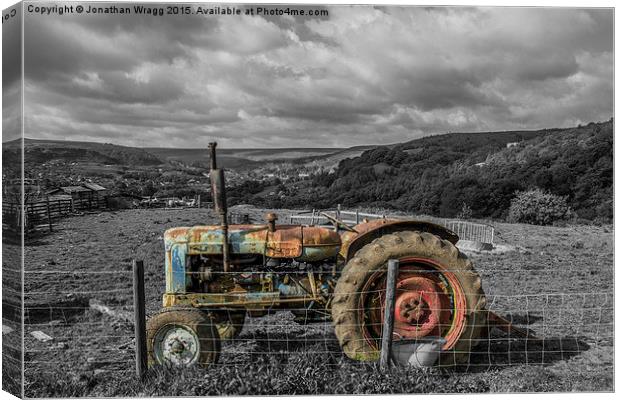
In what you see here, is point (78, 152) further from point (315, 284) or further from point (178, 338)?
point (315, 284)

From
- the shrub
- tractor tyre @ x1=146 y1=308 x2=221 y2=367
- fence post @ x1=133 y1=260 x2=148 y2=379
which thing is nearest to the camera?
fence post @ x1=133 y1=260 x2=148 y2=379

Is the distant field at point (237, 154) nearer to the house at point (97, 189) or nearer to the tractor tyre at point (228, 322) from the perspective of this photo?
the house at point (97, 189)

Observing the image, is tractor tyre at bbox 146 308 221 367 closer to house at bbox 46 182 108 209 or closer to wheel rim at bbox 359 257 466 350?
wheel rim at bbox 359 257 466 350

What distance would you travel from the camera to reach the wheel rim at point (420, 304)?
5.85 meters

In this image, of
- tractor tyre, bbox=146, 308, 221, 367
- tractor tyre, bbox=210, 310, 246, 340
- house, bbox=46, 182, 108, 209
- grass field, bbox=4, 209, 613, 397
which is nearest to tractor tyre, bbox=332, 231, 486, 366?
grass field, bbox=4, 209, 613, 397

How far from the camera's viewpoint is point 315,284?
6.12 meters

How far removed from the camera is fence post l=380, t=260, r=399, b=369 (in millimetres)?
5465

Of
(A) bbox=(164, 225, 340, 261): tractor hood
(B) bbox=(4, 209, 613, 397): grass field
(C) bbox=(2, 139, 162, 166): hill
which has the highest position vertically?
(C) bbox=(2, 139, 162, 166): hill

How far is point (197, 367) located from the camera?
5.73 m

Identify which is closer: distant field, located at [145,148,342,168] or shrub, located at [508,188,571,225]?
distant field, located at [145,148,342,168]

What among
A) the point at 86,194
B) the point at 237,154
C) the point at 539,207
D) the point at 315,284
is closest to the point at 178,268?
the point at 315,284

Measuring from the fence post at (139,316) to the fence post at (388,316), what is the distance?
2.02 m

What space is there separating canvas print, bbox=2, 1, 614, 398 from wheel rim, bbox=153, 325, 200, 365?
0.01m

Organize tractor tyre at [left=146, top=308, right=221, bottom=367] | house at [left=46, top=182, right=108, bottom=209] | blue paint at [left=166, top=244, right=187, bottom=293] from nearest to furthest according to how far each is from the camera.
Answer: tractor tyre at [left=146, top=308, right=221, bottom=367]
blue paint at [left=166, top=244, right=187, bottom=293]
house at [left=46, top=182, right=108, bottom=209]
